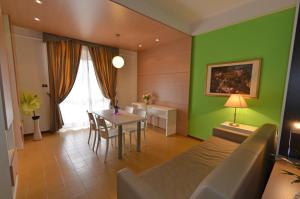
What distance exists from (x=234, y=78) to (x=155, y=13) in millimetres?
2091

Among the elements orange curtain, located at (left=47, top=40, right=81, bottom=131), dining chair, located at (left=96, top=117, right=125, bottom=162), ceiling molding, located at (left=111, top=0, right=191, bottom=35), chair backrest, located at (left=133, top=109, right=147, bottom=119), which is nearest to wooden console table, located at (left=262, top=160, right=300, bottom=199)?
dining chair, located at (left=96, top=117, right=125, bottom=162)

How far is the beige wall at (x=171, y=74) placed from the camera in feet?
12.4

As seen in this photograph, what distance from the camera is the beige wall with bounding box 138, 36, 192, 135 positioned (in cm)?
378

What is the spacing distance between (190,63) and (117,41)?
7.39ft

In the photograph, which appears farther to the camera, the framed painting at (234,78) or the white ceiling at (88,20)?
the framed painting at (234,78)

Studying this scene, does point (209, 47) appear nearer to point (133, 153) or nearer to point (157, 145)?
point (157, 145)

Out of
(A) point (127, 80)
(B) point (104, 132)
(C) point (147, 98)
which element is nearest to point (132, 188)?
(B) point (104, 132)

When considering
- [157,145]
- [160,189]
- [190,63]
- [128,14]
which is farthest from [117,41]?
[160,189]

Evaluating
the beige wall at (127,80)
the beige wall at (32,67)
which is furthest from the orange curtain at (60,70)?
the beige wall at (127,80)

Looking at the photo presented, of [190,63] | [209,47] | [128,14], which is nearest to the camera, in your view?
[128,14]

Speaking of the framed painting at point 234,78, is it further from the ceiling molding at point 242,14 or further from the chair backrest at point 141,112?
the chair backrest at point 141,112

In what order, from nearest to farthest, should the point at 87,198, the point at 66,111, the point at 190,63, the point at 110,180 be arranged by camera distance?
the point at 87,198, the point at 110,180, the point at 190,63, the point at 66,111

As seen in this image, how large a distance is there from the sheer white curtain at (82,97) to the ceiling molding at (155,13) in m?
2.52

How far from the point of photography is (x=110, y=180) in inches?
81.7
